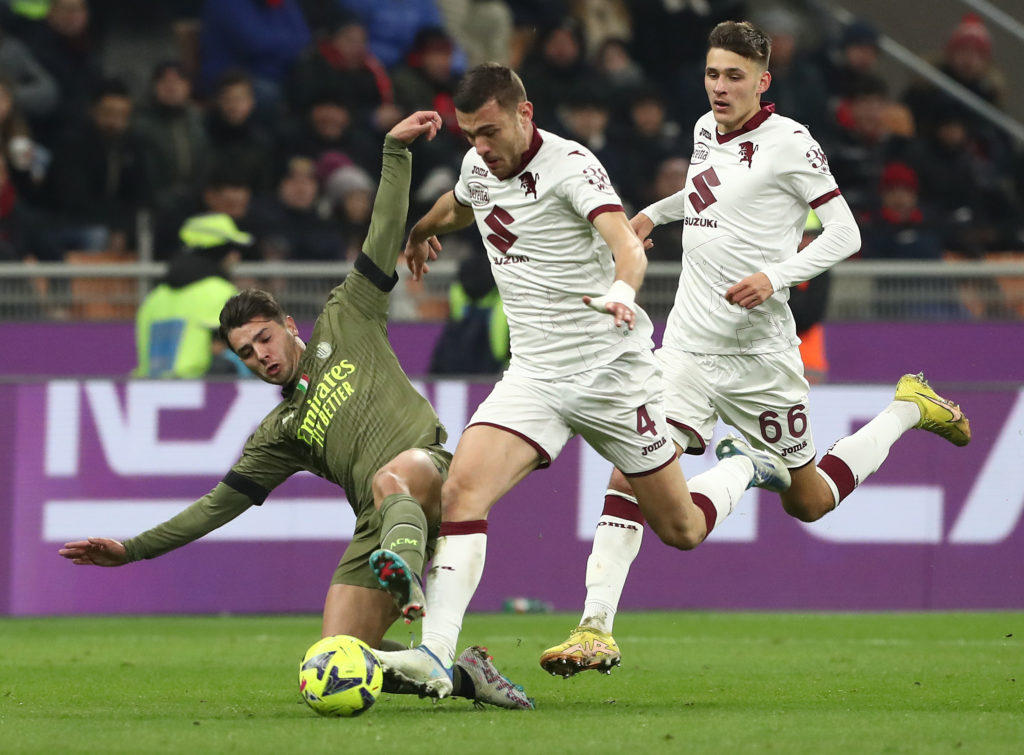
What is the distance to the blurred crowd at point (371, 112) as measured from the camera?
44.6 ft

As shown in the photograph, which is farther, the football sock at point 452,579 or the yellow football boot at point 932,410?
the yellow football boot at point 932,410

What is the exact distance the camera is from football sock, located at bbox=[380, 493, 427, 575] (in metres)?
5.95

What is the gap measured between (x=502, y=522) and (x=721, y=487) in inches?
163

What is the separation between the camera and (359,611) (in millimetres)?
7004

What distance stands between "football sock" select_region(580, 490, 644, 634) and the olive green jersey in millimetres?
750

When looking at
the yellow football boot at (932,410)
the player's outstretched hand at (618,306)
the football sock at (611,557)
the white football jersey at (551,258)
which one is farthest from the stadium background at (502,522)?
the player's outstretched hand at (618,306)

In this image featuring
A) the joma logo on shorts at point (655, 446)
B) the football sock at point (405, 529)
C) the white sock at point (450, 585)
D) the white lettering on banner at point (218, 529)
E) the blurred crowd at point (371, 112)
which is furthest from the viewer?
the blurred crowd at point (371, 112)

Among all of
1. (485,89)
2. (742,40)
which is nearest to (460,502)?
(485,89)

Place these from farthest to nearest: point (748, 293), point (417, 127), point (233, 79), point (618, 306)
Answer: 1. point (233, 79)
2. point (417, 127)
3. point (748, 293)
4. point (618, 306)

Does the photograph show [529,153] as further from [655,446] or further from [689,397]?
[689,397]

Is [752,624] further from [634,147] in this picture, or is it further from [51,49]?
[51,49]

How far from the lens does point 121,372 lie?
41.0 ft

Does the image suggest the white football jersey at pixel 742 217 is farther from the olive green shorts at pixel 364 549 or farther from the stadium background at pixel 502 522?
the stadium background at pixel 502 522

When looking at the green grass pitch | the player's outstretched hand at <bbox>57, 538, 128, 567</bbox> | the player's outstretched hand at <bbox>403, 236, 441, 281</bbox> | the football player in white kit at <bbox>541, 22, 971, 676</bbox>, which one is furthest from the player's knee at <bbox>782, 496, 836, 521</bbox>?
the player's outstretched hand at <bbox>57, 538, 128, 567</bbox>
